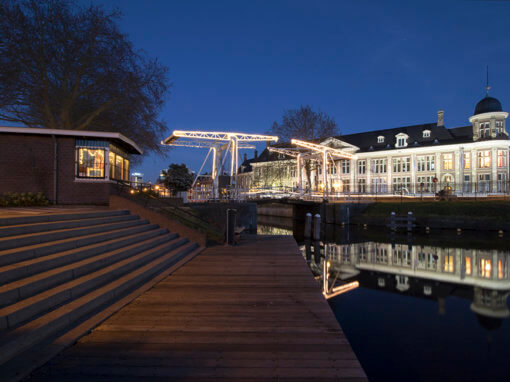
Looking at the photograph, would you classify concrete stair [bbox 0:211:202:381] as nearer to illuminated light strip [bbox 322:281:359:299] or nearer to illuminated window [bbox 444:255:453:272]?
illuminated light strip [bbox 322:281:359:299]

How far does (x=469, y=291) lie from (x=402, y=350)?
5.97m

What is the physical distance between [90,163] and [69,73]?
686 centimetres

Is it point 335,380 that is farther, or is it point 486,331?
point 486,331

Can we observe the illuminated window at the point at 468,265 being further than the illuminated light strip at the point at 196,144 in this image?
No

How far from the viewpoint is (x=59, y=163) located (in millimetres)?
13297

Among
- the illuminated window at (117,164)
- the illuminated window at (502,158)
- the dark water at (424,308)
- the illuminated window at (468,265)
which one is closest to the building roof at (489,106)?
the illuminated window at (502,158)

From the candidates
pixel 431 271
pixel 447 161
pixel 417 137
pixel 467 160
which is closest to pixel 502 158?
pixel 467 160

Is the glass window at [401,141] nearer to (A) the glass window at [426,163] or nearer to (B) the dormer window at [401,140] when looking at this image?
(B) the dormer window at [401,140]

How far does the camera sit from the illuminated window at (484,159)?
36591mm

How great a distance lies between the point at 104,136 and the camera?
13586 mm

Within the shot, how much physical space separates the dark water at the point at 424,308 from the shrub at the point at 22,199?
12293 mm

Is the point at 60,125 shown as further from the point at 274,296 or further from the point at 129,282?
the point at 274,296

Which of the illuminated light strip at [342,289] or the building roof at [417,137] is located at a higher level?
the building roof at [417,137]

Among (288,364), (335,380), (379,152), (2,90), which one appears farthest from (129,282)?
(379,152)
